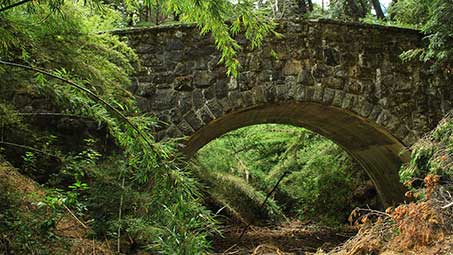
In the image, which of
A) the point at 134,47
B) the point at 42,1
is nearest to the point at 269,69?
the point at 134,47

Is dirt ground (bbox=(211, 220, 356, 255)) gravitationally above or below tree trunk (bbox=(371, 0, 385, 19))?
below

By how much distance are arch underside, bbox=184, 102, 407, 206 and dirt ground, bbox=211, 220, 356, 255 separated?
1.11m

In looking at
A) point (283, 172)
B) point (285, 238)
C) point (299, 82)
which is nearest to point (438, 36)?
point (299, 82)

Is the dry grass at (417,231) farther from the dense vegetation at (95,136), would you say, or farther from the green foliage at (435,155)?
the dense vegetation at (95,136)

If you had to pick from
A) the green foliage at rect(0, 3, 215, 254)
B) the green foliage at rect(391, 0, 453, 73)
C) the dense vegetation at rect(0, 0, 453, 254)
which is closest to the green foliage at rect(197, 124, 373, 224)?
the dense vegetation at rect(0, 0, 453, 254)

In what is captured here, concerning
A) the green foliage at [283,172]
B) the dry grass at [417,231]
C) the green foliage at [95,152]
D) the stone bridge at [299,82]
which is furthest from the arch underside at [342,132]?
the dry grass at [417,231]

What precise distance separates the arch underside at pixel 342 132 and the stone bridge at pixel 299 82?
0.10ft

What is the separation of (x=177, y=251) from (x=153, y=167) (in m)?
0.52

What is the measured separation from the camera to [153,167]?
2795 mm

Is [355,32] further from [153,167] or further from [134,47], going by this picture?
[153,167]

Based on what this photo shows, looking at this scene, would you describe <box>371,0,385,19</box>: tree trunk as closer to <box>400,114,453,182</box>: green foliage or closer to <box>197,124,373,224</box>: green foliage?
<box>197,124,373,224</box>: green foliage

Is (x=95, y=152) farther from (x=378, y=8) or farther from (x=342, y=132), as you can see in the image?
(x=378, y=8)

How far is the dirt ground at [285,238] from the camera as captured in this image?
6223mm

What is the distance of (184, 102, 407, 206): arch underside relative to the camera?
5.86m
